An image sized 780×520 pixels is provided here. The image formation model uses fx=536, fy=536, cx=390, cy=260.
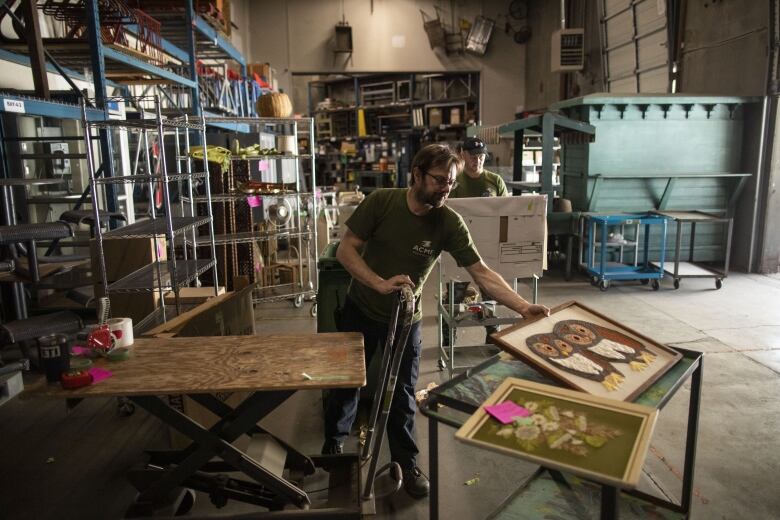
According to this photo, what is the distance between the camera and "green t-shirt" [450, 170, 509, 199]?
443 centimetres

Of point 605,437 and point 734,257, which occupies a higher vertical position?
point 605,437

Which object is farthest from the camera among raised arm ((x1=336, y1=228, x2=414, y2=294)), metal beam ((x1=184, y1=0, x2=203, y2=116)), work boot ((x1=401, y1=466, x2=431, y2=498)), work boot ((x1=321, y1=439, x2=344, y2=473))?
metal beam ((x1=184, y1=0, x2=203, y2=116))

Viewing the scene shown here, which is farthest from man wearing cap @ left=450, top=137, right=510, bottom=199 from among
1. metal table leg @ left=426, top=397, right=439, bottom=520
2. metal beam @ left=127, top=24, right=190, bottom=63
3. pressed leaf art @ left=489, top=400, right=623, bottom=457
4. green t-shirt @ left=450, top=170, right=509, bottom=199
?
metal beam @ left=127, top=24, right=190, bottom=63

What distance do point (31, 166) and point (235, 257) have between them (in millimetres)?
2655

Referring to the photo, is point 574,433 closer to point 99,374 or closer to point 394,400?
point 394,400

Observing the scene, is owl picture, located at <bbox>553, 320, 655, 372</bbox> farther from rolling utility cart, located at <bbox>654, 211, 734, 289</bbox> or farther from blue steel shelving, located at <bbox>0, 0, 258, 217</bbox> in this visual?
rolling utility cart, located at <bbox>654, 211, 734, 289</bbox>

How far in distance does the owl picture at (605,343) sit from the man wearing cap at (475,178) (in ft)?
7.73

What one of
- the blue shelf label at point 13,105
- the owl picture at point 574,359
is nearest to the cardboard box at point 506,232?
the owl picture at point 574,359

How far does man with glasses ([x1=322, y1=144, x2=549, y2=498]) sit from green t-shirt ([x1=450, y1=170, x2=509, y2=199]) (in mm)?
1887

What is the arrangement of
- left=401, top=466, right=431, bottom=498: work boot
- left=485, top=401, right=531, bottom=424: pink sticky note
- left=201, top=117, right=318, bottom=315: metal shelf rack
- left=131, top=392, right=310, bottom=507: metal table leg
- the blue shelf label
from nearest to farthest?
left=485, top=401, right=531, bottom=424: pink sticky note → left=131, top=392, right=310, bottom=507: metal table leg → left=401, top=466, right=431, bottom=498: work boot → the blue shelf label → left=201, top=117, right=318, bottom=315: metal shelf rack

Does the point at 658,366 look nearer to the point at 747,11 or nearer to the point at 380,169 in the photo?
the point at 747,11

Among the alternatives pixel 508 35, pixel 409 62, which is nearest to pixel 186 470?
pixel 409 62

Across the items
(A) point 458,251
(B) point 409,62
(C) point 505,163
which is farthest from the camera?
(B) point 409,62

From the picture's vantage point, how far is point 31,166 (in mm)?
6047
